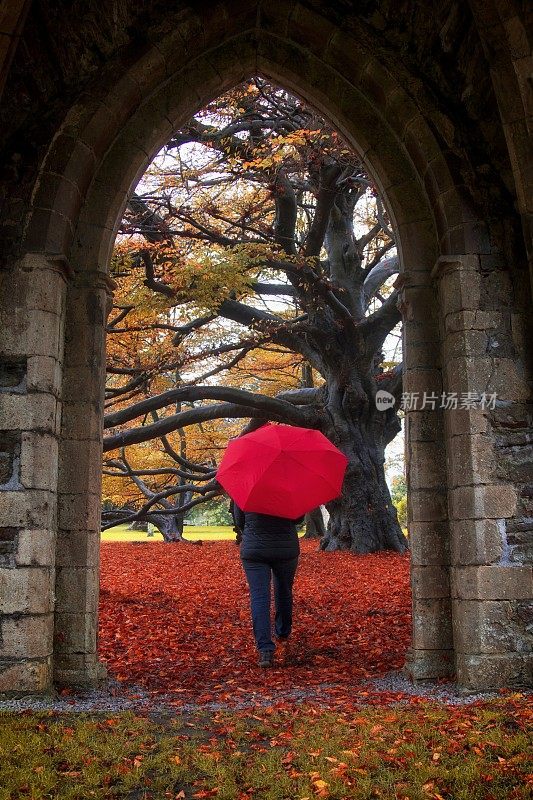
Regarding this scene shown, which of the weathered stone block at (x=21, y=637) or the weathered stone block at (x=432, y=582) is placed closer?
the weathered stone block at (x=21, y=637)

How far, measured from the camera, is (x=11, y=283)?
180 inches

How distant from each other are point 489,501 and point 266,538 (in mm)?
1577

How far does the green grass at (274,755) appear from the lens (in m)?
A: 2.91

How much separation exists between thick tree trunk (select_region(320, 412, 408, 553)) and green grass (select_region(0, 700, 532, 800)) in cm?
750

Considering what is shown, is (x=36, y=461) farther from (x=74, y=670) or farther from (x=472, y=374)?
(x=472, y=374)

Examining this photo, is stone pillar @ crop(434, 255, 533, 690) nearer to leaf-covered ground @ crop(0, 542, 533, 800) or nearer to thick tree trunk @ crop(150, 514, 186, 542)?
leaf-covered ground @ crop(0, 542, 533, 800)

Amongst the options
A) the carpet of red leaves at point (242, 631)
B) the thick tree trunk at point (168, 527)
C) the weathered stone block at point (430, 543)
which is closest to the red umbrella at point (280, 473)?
the weathered stone block at point (430, 543)

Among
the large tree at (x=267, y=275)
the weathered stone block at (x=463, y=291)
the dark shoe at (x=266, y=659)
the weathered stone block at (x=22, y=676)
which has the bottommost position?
the dark shoe at (x=266, y=659)

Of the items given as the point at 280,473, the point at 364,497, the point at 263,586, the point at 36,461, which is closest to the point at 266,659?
the point at 263,586

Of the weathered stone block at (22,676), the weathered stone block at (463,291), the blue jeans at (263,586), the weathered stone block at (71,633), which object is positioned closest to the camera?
the weathered stone block at (22,676)

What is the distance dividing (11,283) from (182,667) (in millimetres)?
2983

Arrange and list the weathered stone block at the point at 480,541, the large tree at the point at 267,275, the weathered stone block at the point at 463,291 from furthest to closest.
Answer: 1. the large tree at the point at 267,275
2. the weathered stone block at the point at 463,291
3. the weathered stone block at the point at 480,541

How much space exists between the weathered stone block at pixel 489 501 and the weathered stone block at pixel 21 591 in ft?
8.31

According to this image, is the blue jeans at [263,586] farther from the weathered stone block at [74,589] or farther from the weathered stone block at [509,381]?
the weathered stone block at [509,381]
